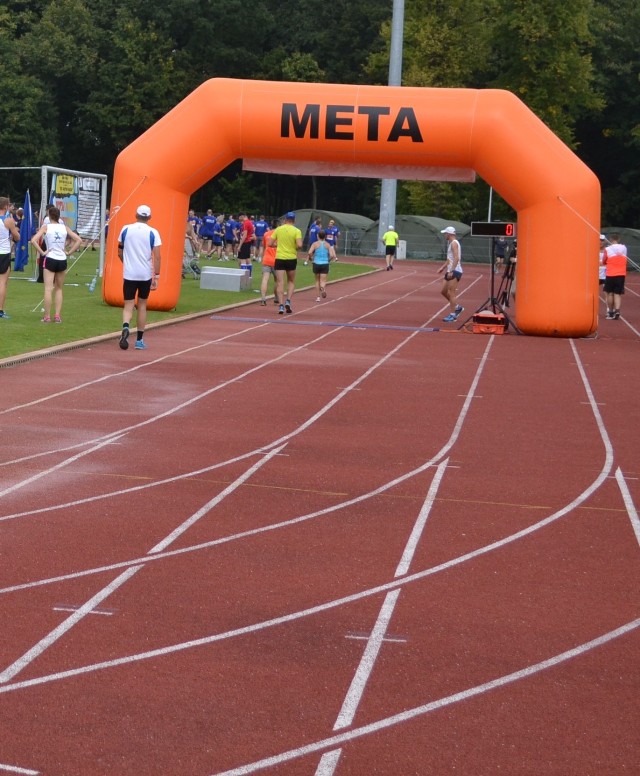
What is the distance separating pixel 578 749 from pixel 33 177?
63690mm

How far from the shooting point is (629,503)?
8.52 m

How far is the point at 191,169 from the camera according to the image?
20.5m

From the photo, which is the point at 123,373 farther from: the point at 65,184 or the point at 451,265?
the point at 65,184

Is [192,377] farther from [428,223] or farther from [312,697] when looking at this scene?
[428,223]

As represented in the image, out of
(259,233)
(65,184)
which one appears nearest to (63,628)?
(65,184)

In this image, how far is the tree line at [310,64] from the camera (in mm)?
63375

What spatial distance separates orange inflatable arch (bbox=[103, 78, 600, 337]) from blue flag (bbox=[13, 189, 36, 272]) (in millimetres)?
8260

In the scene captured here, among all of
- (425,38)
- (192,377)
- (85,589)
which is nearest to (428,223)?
(425,38)

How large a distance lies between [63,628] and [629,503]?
4.45 meters

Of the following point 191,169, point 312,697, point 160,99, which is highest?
point 160,99

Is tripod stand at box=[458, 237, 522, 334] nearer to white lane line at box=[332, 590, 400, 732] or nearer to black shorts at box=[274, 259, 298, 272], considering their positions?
black shorts at box=[274, 259, 298, 272]

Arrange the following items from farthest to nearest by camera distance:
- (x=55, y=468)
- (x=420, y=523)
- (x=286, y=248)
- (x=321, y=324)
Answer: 1. (x=286, y=248)
2. (x=321, y=324)
3. (x=55, y=468)
4. (x=420, y=523)

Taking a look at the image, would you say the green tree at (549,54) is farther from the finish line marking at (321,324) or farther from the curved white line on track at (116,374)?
the curved white line on track at (116,374)

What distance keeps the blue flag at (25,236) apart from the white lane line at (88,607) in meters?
21.4
